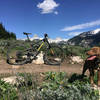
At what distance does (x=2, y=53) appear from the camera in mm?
10742

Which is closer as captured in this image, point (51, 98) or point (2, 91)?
point (51, 98)

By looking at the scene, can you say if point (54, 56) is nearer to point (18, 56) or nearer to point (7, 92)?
point (18, 56)

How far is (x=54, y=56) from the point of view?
8.54 meters

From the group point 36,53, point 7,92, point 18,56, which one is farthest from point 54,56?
point 7,92

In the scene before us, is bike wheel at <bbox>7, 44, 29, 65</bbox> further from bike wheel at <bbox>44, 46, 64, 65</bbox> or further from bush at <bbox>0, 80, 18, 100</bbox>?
bush at <bbox>0, 80, 18, 100</bbox>

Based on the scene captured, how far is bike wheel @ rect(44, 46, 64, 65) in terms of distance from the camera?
8242mm

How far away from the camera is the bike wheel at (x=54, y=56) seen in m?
8.24

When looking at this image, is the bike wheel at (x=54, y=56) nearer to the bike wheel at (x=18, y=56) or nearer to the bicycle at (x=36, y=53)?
the bicycle at (x=36, y=53)

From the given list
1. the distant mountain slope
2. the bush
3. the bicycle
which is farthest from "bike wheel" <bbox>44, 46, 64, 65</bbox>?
the distant mountain slope

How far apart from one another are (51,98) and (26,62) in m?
5.92

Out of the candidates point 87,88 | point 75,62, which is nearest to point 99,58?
point 87,88

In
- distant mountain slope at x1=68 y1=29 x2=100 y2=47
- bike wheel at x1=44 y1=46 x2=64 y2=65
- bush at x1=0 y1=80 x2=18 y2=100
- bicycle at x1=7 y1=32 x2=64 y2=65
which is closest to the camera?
bush at x1=0 y1=80 x2=18 y2=100

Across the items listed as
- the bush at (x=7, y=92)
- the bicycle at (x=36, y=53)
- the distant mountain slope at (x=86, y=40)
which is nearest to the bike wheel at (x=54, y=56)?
the bicycle at (x=36, y=53)

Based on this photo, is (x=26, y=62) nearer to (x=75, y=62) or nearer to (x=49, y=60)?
(x=49, y=60)
